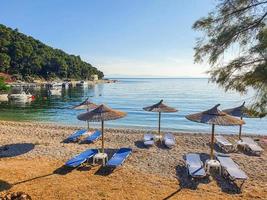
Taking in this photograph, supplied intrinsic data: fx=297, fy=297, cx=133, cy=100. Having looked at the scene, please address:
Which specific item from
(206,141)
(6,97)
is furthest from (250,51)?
(6,97)

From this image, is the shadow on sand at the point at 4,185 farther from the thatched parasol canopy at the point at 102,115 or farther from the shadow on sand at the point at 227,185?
the shadow on sand at the point at 227,185

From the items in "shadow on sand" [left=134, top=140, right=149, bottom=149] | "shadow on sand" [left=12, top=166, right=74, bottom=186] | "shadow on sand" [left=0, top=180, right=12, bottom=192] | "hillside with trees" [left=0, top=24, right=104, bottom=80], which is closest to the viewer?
"shadow on sand" [left=0, top=180, right=12, bottom=192]

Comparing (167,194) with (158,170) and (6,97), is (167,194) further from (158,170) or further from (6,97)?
(6,97)

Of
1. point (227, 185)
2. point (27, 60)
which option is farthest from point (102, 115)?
point (27, 60)

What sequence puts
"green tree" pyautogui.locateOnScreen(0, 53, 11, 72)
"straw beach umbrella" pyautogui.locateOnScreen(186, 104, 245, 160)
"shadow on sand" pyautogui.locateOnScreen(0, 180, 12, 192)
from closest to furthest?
"shadow on sand" pyautogui.locateOnScreen(0, 180, 12, 192) → "straw beach umbrella" pyautogui.locateOnScreen(186, 104, 245, 160) → "green tree" pyautogui.locateOnScreen(0, 53, 11, 72)

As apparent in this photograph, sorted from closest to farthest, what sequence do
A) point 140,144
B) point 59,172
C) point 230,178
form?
1. point 230,178
2. point 59,172
3. point 140,144

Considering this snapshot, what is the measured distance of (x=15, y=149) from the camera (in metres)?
14.9

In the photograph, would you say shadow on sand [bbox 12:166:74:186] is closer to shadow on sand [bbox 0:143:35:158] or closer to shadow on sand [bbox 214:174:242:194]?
shadow on sand [bbox 0:143:35:158]

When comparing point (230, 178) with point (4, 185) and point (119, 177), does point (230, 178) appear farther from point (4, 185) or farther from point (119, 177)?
point (4, 185)

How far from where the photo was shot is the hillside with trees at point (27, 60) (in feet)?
358

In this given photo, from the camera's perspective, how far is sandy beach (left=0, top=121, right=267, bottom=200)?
947 cm

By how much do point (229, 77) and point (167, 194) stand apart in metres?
4.56

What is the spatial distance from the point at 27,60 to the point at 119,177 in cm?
11346

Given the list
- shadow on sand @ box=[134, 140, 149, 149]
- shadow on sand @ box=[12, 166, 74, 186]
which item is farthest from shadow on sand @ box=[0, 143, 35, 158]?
shadow on sand @ box=[134, 140, 149, 149]
